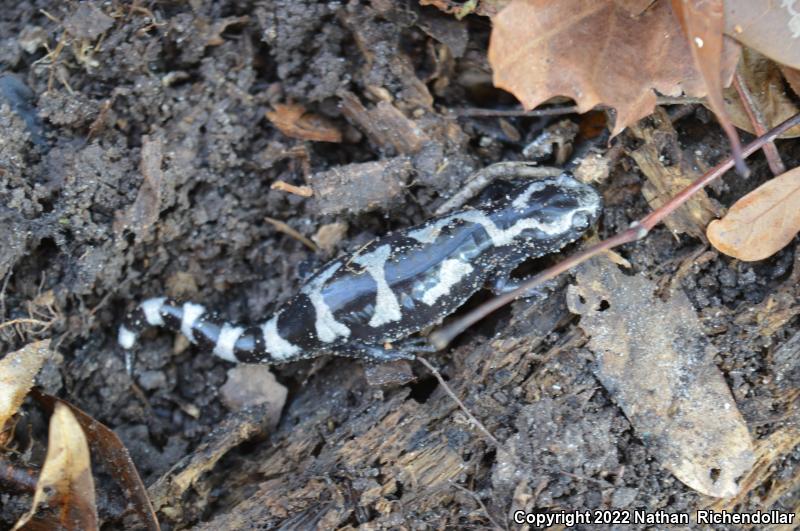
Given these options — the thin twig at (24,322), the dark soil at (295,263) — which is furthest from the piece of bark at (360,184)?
the thin twig at (24,322)

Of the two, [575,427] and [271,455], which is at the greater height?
[575,427]

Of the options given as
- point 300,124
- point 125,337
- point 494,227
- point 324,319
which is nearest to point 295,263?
point 324,319

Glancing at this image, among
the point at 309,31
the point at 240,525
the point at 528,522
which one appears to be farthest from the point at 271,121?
the point at 528,522

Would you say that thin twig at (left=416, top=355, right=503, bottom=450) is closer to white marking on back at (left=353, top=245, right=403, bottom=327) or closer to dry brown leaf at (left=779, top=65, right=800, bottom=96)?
white marking on back at (left=353, top=245, right=403, bottom=327)

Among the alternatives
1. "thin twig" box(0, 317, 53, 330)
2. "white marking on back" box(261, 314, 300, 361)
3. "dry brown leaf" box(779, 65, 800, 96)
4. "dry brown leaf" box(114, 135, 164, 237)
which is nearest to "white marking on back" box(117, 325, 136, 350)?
"thin twig" box(0, 317, 53, 330)

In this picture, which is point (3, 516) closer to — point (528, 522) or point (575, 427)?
point (528, 522)
